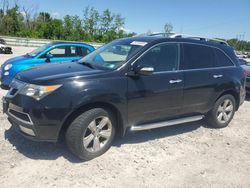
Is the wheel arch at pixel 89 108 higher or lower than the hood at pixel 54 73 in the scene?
lower

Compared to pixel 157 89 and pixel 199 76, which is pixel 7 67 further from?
pixel 199 76

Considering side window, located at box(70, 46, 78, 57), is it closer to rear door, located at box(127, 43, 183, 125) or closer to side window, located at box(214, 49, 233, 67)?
rear door, located at box(127, 43, 183, 125)

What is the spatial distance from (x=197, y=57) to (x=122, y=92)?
6.28ft

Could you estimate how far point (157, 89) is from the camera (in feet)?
13.7

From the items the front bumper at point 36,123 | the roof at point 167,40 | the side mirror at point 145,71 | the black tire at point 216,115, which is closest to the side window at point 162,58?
the roof at point 167,40

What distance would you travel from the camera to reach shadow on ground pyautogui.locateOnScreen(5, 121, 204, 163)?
377 centimetres

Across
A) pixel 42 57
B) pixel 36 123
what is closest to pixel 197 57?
pixel 36 123

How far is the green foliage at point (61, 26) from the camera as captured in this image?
45250mm

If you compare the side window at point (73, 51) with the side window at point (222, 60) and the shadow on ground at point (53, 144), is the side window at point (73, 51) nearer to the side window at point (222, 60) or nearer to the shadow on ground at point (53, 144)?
the shadow on ground at point (53, 144)

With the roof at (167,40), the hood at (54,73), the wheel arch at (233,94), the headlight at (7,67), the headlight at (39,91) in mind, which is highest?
the roof at (167,40)

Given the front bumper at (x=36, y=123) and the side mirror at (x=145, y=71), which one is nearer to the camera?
the front bumper at (x=36, y=123)

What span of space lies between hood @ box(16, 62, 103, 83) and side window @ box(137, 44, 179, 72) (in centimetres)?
93

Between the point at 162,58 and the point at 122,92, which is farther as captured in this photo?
the point at 162,58

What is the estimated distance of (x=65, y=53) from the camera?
833 centimetres
